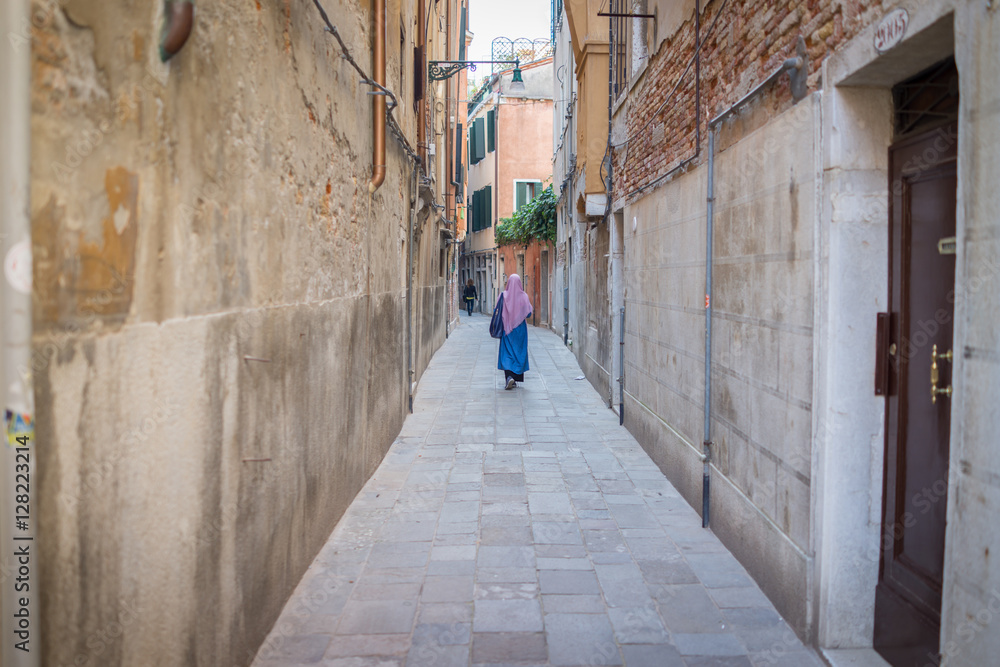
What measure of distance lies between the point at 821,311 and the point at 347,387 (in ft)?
9.81

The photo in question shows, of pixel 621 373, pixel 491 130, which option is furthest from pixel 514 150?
pixel 621 373

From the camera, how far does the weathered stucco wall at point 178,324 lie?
1.85 metres

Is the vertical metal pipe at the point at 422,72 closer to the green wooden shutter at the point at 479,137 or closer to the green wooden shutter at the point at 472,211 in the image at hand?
the green wooden shutter at the point at 479,137

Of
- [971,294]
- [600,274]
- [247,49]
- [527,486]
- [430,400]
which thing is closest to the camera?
[971,294]

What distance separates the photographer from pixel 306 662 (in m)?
3.14

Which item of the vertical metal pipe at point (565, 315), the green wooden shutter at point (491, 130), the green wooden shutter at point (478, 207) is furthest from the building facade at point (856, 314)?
the green wooden shutter at point (478, 207)

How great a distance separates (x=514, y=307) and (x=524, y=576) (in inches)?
281

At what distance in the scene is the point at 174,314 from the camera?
Result: 7.60ft

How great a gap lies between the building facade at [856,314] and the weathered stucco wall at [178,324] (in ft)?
7.63

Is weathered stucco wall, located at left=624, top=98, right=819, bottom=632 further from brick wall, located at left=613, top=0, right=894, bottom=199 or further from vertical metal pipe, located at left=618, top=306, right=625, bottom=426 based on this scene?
vertical metal pipe, located at left=618, top=306, right=625, bottom=426

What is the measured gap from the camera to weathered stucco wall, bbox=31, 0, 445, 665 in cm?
185

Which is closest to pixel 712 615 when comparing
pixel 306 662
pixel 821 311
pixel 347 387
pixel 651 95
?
pixel 821 311

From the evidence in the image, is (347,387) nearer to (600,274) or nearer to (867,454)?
(867,454)

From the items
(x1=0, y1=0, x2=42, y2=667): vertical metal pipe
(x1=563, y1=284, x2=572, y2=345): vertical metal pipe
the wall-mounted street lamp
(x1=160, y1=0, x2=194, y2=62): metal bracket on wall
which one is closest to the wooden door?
(x1=160, y1=0, x2=194, y2=62): metal bracket on wall
